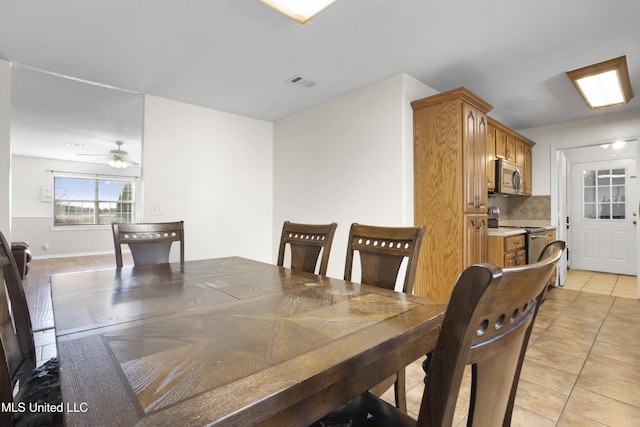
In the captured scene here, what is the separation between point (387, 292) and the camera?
1.25 meters

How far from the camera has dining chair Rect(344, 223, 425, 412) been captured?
1.43 metres

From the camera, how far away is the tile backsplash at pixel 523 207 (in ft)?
14.8

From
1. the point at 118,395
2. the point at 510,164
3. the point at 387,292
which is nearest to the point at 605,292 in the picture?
the point at 510,164

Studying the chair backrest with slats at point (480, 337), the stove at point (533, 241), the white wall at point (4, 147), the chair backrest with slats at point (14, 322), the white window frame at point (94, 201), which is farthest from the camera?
the white window frame at point (94, 201)

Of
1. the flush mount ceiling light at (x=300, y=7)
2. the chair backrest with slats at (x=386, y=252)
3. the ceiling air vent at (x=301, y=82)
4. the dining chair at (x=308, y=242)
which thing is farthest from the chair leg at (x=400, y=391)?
the ceiling air vent at (x=301, y=82)

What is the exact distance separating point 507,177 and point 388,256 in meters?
3.09

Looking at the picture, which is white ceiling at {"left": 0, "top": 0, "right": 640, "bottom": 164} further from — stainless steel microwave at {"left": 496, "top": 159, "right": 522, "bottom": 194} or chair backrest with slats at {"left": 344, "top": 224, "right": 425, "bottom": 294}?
chair backrest with slats at {"left": 344, "top": 224, "right": 425, "bottom": 294}

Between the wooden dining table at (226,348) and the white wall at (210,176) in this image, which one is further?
the white wall at (210,176)

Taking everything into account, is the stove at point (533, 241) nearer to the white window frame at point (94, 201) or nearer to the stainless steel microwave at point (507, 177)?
the stainless steel microwave at point (507, 177)

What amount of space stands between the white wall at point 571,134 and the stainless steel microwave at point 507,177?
2.10 feet

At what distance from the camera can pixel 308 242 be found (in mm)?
1922

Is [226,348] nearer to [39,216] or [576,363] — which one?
[576,363]

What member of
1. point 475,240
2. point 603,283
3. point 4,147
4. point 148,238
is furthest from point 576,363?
point 4,147

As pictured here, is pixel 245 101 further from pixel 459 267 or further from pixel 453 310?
pixel 453 310
